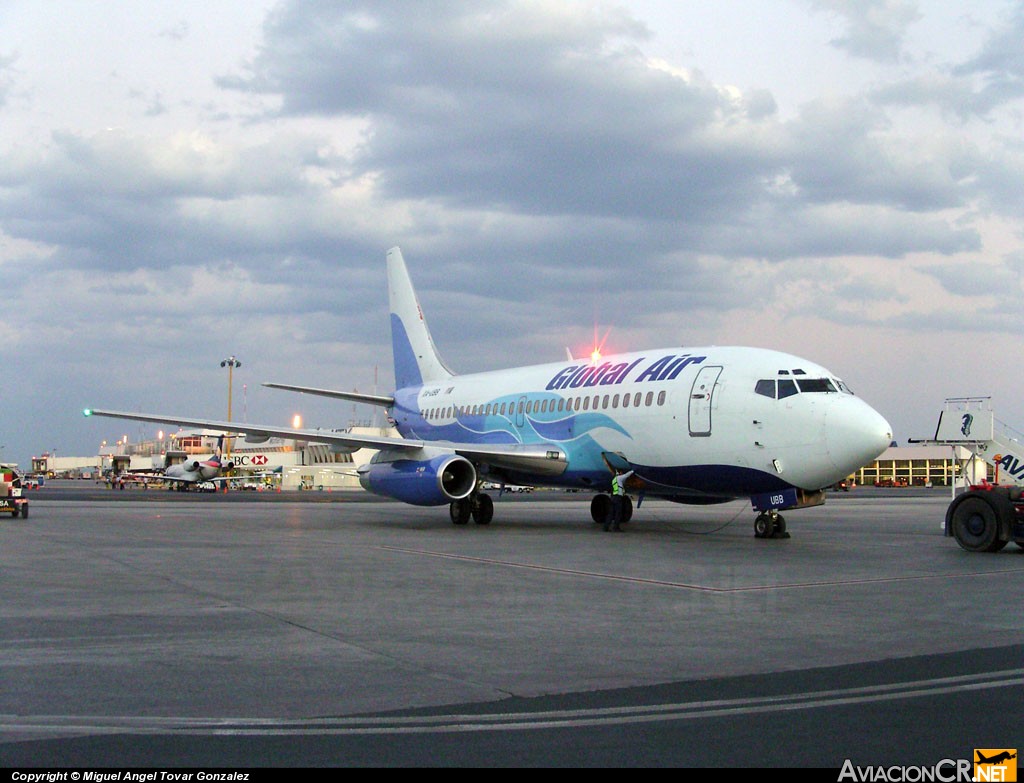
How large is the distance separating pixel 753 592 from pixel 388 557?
6.94 metres

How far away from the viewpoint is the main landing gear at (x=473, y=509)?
93.3 ft

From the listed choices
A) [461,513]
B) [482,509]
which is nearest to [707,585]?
[461,513]

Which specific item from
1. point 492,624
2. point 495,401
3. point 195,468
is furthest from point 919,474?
point 492,624

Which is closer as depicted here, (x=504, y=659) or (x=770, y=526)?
(x=504, y=659)

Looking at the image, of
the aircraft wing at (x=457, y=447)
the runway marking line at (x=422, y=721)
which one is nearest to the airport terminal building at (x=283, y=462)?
the aircraft wing at (x=457, y=447)

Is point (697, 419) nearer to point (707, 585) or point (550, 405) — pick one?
point (550, 405)

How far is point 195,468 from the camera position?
8294cm

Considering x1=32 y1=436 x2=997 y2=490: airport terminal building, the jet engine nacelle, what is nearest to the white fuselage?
the jet engine nacelle

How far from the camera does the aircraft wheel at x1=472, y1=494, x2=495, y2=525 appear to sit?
28.6 meters

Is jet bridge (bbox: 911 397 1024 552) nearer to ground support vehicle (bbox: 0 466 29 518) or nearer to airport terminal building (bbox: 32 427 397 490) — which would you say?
ground support vehicle (bbox: 0 466 29 518)

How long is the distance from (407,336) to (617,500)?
15.1 m

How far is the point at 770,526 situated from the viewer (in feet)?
74.6

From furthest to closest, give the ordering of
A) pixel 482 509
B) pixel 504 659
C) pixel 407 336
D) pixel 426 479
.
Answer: pixel 407 336 → pixel 482 509 → pixel 426 479 → pixel 504 659

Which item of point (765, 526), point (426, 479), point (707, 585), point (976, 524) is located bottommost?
point (707, 585)
